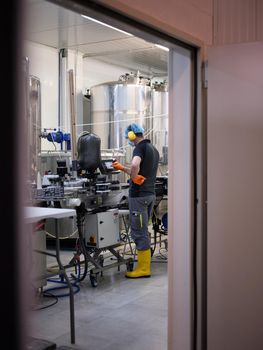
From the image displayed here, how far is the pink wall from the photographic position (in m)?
1.62

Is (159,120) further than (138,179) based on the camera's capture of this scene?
Yes

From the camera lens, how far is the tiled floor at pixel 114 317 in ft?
8.93

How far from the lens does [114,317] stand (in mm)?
3115

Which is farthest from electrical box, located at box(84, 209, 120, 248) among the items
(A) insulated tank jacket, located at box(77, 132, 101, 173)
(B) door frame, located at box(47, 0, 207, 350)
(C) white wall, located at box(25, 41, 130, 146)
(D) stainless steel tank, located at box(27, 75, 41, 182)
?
(C) white wall, located at box(25, 41, 130, 146)

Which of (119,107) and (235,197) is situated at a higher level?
(119,107)

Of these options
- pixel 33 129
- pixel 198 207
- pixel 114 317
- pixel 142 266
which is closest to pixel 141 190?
pixel 142 266

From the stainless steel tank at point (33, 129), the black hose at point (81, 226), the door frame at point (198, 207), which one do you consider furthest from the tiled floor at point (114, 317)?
the stainless steel tank at point (33, 129)

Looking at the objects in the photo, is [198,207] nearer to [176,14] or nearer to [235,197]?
[235,197]

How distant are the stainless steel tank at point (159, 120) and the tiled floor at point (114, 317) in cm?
312

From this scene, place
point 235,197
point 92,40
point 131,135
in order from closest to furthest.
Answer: point 235,197 → point 131,135 → point 92,40

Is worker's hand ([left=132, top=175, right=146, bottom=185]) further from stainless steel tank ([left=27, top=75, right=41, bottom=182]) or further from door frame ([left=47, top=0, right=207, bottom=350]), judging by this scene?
door frame ([left=47, top=0, right=207, bottom=350])

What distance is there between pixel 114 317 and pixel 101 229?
1.02 m

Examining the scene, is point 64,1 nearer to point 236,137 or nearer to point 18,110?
point 236,137

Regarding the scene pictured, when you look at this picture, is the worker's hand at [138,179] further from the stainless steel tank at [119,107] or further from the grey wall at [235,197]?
the stainless steel tank at [119,107]
